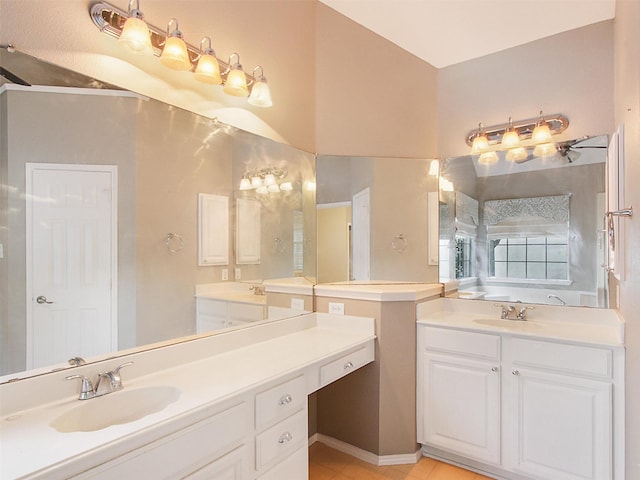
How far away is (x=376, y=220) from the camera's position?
260 centimetres

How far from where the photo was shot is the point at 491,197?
2537 millimetres

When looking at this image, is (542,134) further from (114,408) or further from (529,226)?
(114,408)

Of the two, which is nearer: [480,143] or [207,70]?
[207,70]

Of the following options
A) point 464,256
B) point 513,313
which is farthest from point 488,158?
point 513,313

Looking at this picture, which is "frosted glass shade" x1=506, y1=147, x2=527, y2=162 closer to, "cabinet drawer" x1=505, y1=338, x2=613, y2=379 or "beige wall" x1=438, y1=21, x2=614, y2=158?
"beige wall" x1=438, y1=21, x2=614, y2=158

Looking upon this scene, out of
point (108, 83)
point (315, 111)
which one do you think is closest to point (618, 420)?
point (315, 111)

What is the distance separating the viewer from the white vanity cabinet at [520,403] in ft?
5.80

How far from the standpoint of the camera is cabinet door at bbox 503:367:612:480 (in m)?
1.76

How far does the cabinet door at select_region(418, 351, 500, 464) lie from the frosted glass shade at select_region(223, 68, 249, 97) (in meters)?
1.87

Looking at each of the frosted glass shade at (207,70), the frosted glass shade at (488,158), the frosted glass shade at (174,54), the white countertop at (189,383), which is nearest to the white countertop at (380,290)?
the white countertop at (189,383)

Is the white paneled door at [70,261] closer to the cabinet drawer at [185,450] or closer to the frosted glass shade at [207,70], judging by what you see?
the cabinet drawer at [185,450]

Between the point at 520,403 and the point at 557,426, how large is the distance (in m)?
0.18

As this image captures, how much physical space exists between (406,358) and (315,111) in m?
1.75

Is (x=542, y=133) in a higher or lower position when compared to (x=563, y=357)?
higher
